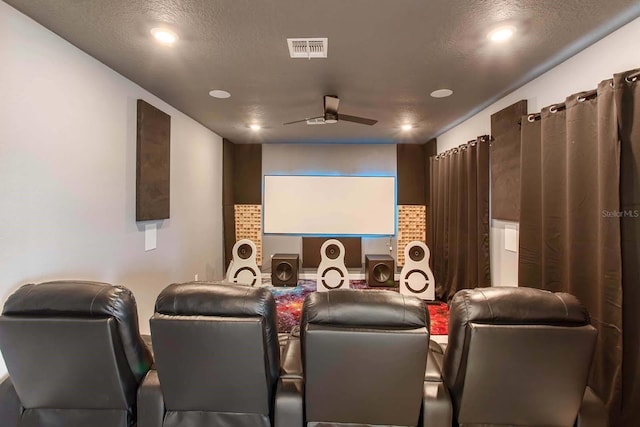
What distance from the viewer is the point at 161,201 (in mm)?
3057

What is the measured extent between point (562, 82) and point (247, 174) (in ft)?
14.6

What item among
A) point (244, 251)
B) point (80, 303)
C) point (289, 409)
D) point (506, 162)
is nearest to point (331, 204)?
point (244, 251)

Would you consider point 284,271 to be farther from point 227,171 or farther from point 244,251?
point 227,171

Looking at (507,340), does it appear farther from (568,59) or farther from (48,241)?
(48,241)

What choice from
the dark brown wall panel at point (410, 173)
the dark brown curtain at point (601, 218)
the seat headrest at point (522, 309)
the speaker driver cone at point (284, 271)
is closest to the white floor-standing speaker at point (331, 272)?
the speaker driver cone at point (284, 271)

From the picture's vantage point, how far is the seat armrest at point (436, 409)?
129 centimetres

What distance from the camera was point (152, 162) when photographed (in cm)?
287

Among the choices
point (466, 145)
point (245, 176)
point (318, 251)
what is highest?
point (466, 145)

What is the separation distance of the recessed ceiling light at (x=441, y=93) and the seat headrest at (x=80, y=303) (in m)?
2.88

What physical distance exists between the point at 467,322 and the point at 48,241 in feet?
7.70

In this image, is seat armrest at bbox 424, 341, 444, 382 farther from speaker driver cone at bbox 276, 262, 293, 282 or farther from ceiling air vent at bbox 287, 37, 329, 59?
speaker driver cone at bbox 276, 262, 293, 282

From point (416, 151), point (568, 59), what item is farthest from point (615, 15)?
point (416, 151)

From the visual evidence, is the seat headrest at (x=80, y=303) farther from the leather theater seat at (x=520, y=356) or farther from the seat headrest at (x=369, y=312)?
the leather theater seat at (x=520, y=356)

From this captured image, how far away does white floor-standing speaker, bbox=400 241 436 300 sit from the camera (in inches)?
168
